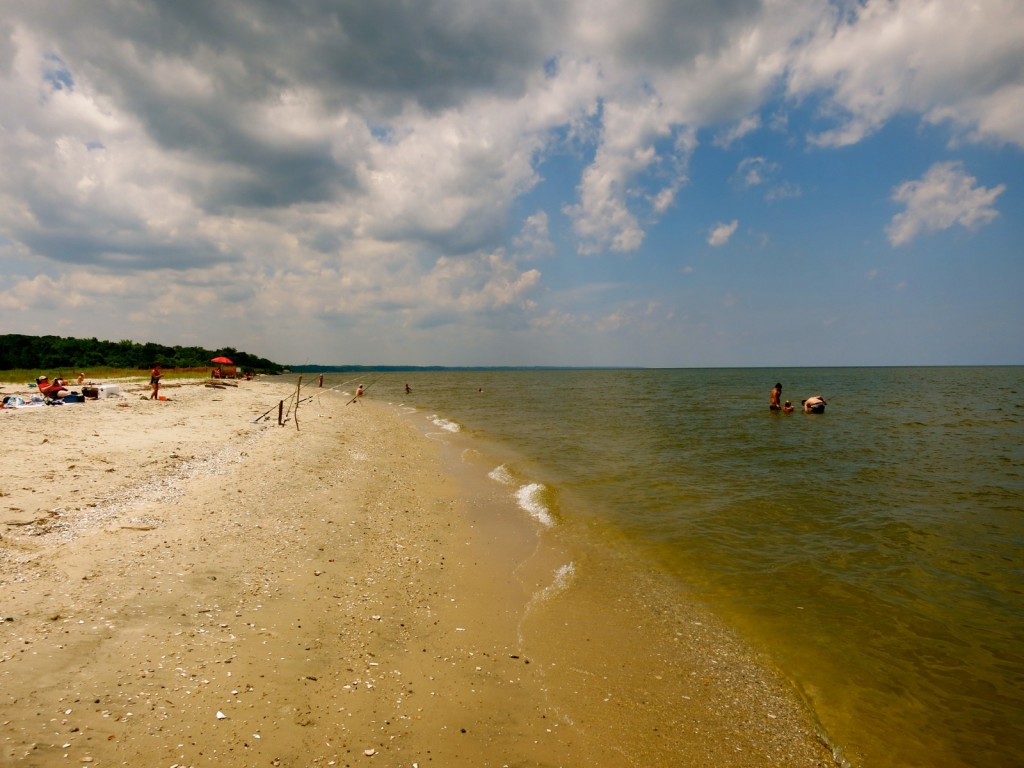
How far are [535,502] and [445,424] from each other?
73.5ft

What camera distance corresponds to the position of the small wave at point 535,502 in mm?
13836

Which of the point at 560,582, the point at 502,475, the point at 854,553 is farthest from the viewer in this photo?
the point at 502,475

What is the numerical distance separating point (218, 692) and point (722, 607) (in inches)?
324

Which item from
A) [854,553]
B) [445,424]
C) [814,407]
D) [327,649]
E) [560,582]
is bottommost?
[445,424]

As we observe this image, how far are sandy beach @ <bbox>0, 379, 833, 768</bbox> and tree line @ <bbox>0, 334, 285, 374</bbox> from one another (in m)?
80.6

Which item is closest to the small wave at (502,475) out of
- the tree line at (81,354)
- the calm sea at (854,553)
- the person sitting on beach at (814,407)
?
the calm sea at (854,553)

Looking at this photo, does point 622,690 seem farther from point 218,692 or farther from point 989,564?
point 989,564

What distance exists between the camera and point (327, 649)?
6.48 metres

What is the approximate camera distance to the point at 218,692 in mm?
5312

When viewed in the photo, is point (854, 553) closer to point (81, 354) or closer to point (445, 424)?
point (445, 424)

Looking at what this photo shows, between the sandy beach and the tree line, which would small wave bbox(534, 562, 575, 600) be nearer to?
the sandy beach

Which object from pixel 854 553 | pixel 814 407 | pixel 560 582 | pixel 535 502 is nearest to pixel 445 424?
pixel 535 502

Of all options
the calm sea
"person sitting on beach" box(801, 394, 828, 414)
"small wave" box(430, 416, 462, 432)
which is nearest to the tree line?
"small wave" box(430, 416, 462, 432)

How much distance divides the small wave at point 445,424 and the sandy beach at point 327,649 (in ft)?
69.9
